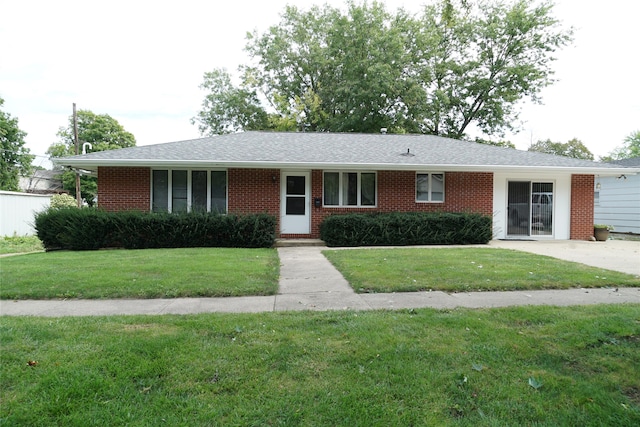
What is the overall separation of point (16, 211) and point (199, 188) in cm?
1117

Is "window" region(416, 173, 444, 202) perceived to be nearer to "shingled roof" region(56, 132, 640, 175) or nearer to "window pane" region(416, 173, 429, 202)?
"window pane" region(416, 173, 429, 202)

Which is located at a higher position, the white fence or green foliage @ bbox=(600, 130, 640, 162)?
green foliage @ bbox=(600, 130, 640, 162)

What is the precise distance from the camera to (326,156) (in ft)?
42.4

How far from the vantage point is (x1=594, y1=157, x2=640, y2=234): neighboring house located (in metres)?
18.1

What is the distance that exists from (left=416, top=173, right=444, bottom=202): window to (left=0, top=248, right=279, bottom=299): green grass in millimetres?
7118

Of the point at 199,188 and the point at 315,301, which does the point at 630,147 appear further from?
the point at 315,301

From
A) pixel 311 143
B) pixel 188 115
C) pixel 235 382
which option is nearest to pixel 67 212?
pixel 311 143

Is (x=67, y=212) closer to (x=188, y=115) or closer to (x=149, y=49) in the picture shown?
(x=149, y=49)

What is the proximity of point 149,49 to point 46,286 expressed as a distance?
33.8 feet

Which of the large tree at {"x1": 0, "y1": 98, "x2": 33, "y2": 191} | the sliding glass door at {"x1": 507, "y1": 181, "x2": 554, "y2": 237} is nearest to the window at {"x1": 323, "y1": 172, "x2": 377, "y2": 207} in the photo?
the sliding glass door at {"x1": 507, "y1": 181, "x2": 554, "y2": 237}

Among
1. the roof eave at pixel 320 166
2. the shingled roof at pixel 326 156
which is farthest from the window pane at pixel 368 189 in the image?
the shingled roof at pixel 326 156

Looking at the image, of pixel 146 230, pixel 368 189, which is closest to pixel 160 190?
pixel 146 230

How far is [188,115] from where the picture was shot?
32938mm

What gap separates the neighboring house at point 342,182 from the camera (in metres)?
12.3
